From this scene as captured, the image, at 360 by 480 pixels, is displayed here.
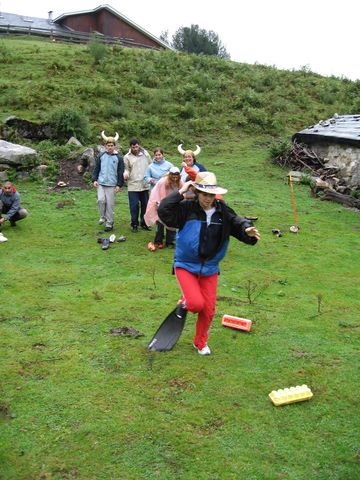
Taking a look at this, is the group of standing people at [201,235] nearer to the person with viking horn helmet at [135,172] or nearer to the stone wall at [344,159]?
the person with viking horn helmet at [135,172]

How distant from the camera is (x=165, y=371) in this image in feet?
19.1

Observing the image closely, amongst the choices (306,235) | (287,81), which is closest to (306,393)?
(306,235)

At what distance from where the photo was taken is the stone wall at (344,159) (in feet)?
53.3

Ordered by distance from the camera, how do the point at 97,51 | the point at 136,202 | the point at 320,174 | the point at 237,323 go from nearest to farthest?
1. the point at 237,323
2. the point at 136,202
3. the point at 320,174
4. the point at 97,51

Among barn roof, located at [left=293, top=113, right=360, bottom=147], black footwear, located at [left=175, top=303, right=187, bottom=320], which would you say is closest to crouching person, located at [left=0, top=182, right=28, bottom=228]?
black footwear, located at [left=175, top=303, right=187, bottom=320]

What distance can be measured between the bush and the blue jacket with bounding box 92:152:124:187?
23.6ft

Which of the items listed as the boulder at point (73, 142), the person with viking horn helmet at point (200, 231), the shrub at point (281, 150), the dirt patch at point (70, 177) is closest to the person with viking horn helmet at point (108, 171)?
the dirt patch at point (70, 177)

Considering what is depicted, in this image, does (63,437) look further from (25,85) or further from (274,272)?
(25,85)

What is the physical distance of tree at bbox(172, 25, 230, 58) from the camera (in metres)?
57.5

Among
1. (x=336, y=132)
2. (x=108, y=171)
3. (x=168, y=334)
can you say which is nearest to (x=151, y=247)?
(x=108, y=171)

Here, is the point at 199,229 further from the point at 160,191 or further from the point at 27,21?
the point at 27,21

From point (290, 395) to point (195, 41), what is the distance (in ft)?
189

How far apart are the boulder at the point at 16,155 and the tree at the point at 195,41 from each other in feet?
146

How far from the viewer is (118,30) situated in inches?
1667
